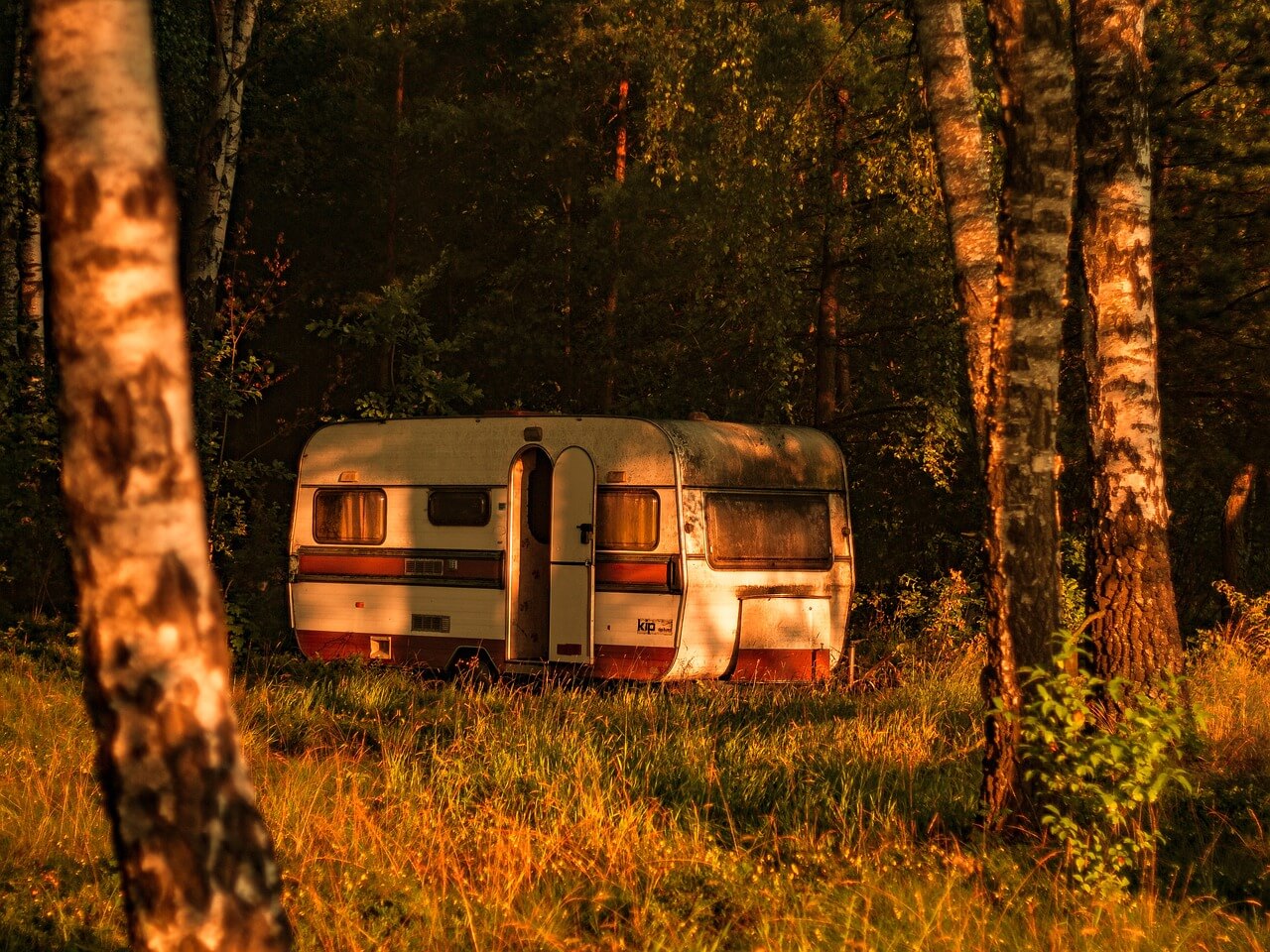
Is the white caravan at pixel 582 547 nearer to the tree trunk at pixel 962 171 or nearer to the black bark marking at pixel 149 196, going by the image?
the tree trunk at pixel 962 171

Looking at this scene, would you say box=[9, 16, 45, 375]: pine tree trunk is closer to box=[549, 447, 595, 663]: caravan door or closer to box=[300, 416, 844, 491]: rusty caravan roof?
box=[300, 416, 844, 491]: rusty caravan roof

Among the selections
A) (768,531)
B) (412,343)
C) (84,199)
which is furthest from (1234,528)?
(84,199)

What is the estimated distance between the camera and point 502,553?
14.0 metres

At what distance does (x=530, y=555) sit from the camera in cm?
1418

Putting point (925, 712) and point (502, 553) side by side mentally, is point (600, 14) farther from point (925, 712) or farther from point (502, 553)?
point (925, 712)

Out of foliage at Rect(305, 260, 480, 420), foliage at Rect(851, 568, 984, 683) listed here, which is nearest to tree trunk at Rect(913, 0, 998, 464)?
foliage at Rect(851, 568, 984, 683)

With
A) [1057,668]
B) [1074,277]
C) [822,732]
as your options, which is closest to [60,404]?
[1057,668]

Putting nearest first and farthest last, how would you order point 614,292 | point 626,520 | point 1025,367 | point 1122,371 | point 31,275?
point 1025,367 < point 1122,371 < point 626,520 < point 31,275 < point 614,292

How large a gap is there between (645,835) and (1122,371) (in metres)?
4.62

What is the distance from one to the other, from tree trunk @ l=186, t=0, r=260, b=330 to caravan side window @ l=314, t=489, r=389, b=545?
86.9 inches

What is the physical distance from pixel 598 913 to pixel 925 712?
211 inches

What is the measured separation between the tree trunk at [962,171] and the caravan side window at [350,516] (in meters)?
7.22

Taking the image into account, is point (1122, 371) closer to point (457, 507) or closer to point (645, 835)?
point (645, 835)

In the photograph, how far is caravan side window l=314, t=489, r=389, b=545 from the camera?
49.5ft
